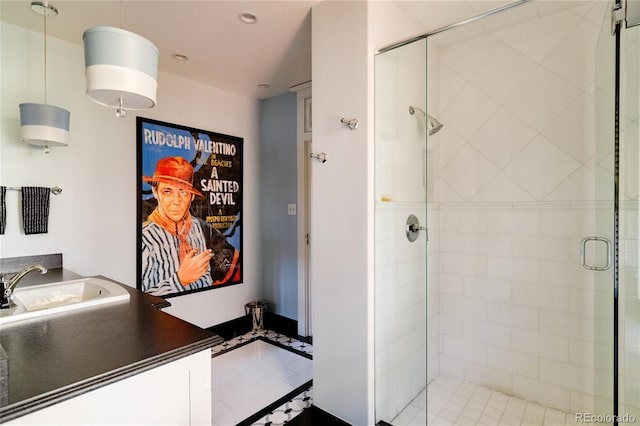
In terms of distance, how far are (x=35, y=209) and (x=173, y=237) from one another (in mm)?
1001

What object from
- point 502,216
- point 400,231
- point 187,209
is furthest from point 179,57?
point 502,216

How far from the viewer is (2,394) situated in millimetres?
778

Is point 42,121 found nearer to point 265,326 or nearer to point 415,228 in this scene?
point 415,228

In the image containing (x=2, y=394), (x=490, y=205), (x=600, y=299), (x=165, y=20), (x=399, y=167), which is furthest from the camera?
(x=490, y=205)

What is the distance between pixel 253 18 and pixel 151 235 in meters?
1.91

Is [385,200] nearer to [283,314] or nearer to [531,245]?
[531,245]

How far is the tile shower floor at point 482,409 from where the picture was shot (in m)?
2.02

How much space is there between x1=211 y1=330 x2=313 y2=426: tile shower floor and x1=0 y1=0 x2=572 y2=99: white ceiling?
2.49 metres

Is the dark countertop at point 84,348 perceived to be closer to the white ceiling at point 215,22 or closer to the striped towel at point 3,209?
the striped towel at point 3,209

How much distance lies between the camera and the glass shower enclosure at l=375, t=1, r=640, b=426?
1889 mm

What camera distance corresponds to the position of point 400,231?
6.61ft

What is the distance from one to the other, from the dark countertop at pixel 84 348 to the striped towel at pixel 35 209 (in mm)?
1181

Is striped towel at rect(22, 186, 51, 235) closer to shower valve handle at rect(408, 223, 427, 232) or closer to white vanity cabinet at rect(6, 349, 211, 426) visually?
white vanity cabinet at rect(6, 349, 211, 426)

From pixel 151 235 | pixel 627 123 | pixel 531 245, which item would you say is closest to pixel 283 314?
pixel 151 235
